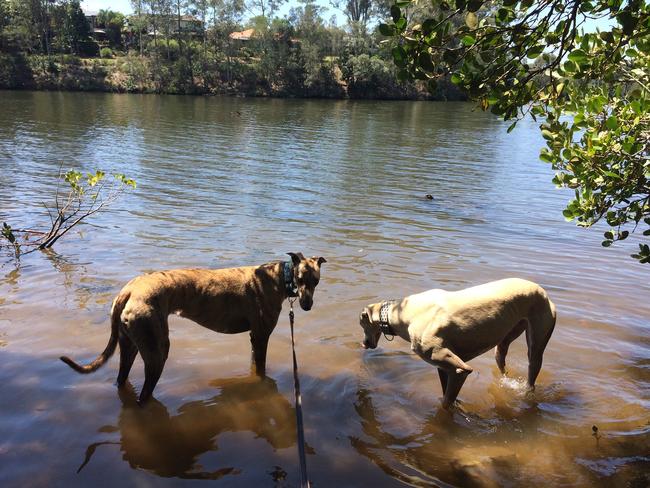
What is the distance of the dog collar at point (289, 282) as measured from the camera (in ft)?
19.3

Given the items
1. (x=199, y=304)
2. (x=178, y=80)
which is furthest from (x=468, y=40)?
(x=178, y=80)

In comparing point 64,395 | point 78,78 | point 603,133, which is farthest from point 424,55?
point 78,78

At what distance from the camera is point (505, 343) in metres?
6.14

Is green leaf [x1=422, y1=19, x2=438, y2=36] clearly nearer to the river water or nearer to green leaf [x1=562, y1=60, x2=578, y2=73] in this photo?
green leaf [x1=562, y1=60, x2=578, y2=73]

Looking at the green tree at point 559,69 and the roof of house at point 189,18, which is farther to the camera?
the roof of house at point 189,18

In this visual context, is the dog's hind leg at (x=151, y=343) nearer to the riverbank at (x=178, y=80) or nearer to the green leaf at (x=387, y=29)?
the green leaf at (x=387, y=29)

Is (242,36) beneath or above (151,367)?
above

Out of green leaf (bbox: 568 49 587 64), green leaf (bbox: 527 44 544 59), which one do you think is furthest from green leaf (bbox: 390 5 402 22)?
green leaf (bbox: 568 49 587 64)

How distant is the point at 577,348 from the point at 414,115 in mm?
51393

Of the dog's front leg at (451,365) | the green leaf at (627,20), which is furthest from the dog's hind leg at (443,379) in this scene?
the green leaf at (627,20)

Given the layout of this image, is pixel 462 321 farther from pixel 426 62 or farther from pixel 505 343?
pixel 426 62

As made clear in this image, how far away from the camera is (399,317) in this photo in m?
5.35

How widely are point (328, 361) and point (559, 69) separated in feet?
14.6

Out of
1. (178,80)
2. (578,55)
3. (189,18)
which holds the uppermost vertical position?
(189,18)
